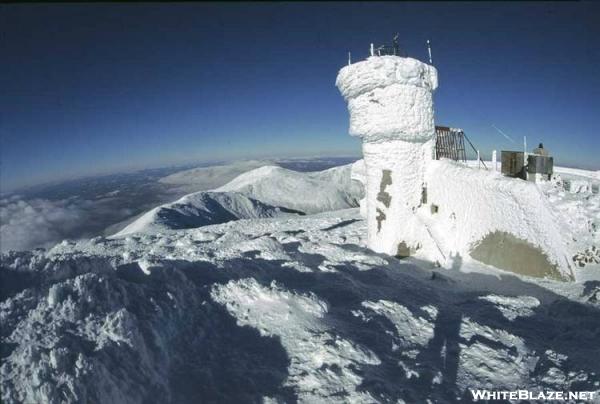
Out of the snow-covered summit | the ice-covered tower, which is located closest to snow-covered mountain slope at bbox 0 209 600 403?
the ice-covered tower

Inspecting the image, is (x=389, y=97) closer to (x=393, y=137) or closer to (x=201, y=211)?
(x=393, y=137)

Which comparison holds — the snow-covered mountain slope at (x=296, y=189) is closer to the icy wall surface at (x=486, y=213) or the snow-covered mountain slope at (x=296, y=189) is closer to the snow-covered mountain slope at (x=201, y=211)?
the snow-covered mountain slope at (x=201, y=211)

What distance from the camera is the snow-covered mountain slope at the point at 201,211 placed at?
62.8 feet

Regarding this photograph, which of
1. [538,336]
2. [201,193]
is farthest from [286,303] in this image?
[201,193]

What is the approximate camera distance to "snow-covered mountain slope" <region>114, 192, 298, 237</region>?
19.2 metres

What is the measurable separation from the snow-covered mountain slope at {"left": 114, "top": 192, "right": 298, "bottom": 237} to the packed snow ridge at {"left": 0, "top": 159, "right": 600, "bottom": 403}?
1263 centimetres

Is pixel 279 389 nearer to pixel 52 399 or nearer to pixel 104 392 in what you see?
pixel 104 392

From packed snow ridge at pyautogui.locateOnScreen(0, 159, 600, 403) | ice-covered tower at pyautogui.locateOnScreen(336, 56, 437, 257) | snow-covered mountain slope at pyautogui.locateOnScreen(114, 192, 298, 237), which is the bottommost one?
snow-covered mountain slope at pyautogui.locateOnScreen(114, 192, 298, 237)

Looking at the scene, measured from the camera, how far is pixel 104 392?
126 inches

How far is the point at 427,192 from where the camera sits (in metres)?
10.1

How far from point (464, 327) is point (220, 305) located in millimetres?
3725

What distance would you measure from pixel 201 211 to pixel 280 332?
21.6 meters

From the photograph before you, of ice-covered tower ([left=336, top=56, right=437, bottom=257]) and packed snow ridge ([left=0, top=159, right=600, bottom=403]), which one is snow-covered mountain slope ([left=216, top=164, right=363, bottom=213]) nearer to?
ice-covered tower ([left=336, top=56, right=437, bottom=257])

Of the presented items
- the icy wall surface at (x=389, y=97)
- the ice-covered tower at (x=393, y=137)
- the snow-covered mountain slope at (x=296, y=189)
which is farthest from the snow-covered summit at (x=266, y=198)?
the icy wall surface at (x=389, y=97)
